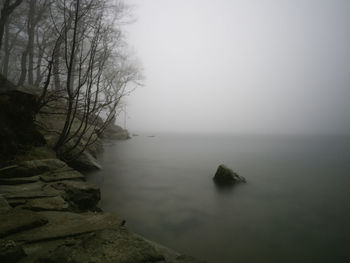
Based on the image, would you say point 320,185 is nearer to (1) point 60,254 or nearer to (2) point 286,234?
(2) point 286,234

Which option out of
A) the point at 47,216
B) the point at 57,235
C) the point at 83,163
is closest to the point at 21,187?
the point at 47,216

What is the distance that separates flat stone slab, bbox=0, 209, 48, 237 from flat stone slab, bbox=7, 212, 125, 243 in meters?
0.04

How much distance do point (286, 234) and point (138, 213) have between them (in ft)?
10.3

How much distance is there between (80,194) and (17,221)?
1268 mm

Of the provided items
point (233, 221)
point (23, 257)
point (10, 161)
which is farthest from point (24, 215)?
point (233, 221)

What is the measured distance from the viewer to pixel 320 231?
11.2ft

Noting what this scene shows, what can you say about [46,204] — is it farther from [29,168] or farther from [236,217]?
[236,217]

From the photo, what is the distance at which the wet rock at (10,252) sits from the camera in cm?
103

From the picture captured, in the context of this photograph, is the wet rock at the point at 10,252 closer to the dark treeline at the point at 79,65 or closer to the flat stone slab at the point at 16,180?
the flat stone slab at the point at 16,180

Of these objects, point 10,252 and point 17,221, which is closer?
point 10,252

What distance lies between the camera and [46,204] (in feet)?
6.41

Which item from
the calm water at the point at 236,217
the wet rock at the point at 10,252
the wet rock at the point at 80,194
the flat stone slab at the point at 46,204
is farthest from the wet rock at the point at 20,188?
the calm water at the point at 236,217

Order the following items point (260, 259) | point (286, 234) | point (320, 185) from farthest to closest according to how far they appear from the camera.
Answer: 1. point (320, 185)
2. point (286, 234)
3. point (260, 259)

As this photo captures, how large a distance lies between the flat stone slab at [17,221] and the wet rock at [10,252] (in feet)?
0.55
